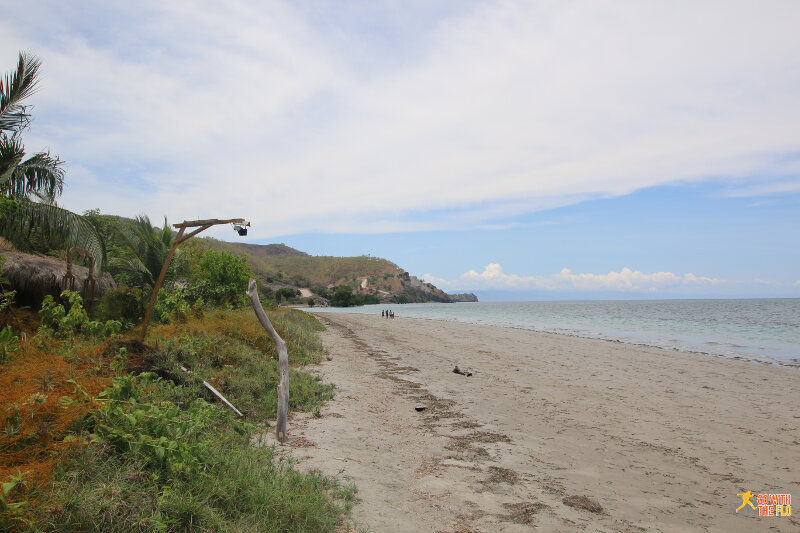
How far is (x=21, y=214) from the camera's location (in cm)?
970

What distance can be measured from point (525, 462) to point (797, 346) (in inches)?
895

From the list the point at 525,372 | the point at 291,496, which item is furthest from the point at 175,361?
the point at 525,372

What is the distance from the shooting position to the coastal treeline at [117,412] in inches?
129

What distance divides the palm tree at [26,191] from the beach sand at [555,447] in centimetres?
641

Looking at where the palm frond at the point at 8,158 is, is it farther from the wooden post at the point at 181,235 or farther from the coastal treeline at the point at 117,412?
the wooden post at the point at 181,235

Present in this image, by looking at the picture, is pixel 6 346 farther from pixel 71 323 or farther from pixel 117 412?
pixel 117 412

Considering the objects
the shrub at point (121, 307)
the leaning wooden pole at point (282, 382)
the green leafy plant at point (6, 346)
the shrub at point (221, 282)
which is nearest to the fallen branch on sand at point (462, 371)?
the leaning wooden pole at point (282, 382)

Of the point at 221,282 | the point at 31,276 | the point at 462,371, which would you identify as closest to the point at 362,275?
the point at 221,282

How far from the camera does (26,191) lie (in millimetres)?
11164

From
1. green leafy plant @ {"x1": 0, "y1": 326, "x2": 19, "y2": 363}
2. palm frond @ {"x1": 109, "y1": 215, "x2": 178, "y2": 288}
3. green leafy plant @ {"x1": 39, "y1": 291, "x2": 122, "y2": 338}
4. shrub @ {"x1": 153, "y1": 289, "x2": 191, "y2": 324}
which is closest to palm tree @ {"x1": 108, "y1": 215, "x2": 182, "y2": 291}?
palm frond @ {"x1": 109, "y1": 215, "x2": 178, "y2": 288}

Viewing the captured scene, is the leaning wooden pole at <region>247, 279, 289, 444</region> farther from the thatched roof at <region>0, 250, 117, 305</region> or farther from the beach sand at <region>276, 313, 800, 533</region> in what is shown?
the thatched roof at <region>0, 250, 117, 305</region>

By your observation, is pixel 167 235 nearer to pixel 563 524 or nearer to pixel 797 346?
A: pixel 563 524
